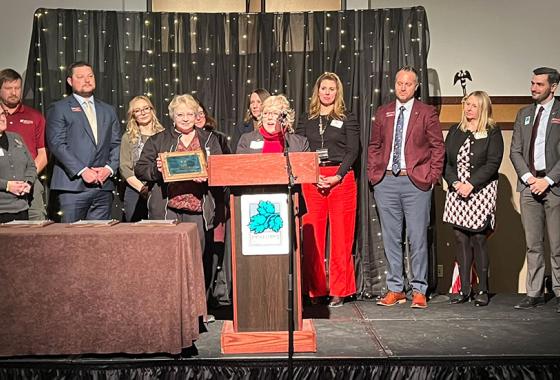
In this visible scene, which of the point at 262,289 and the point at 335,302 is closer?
the point at 262,289

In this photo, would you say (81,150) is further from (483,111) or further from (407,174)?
(483,111)

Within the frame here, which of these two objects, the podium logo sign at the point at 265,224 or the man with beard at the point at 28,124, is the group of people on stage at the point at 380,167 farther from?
the podium logo sign at the point at 265,224

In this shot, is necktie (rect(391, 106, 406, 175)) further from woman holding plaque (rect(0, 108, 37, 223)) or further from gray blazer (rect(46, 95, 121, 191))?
woman holding plaque (rect(0, 108, 37, 223))

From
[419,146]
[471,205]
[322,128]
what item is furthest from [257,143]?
[471,205]

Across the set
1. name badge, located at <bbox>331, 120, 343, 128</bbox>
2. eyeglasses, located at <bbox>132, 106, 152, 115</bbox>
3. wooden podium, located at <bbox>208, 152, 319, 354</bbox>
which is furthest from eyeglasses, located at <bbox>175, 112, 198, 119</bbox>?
name badge, located at <bbox>331, 120, 343, 128</bbox>

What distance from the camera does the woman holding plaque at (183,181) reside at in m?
4.41

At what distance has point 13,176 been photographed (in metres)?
Result: 4.65

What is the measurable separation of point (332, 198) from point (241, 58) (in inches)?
→ 55.9

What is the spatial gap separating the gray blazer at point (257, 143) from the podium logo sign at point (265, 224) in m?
0.61

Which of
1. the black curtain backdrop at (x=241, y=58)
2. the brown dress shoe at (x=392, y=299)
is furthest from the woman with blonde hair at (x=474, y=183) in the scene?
the black curtain backdrop at (x=241, y=58)

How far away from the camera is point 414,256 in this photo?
520 cm

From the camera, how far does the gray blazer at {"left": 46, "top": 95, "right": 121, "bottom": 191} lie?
4.95 metres

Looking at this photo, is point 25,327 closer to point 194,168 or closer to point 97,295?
point 97,295

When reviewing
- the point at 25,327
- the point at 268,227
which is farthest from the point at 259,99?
the point at 25,327
